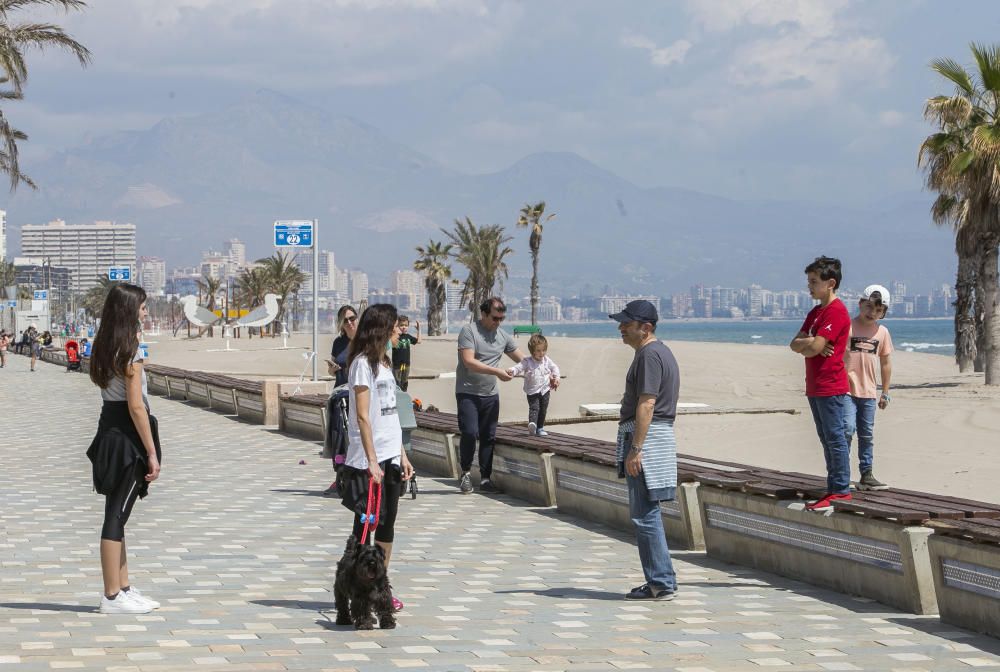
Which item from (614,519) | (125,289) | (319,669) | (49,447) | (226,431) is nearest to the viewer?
(319,669)

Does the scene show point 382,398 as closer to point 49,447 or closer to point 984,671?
point 984,671

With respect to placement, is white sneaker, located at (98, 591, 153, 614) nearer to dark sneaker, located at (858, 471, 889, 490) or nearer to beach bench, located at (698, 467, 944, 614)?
beach bench, located at (698, 467, 944, 614)

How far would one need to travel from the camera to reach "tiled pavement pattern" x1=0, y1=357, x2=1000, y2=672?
6266mm

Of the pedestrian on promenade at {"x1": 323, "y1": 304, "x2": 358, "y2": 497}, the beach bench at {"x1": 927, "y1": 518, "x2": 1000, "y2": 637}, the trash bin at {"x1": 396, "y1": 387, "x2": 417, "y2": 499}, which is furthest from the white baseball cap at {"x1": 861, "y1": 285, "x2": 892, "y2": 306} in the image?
the pedestrian on promenade at {"x1": 323, "y1": 304, "x2": 358, "y2": 497}

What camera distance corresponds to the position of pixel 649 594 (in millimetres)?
7840

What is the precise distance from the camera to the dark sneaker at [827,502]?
7972 millimetres

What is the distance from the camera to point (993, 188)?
27938 mm

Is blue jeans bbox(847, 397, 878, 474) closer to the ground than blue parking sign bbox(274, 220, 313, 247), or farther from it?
closer to the ground

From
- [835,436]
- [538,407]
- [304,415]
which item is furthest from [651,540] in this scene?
[304,415]

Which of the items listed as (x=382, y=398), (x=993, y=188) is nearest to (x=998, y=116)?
(x=993, y=188)

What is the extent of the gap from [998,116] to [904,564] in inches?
890

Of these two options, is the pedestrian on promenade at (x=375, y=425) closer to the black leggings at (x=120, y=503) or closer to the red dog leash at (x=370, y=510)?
the red dog leash at (x=370, y=510)

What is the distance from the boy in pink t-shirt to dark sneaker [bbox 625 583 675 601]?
2729 millimetres

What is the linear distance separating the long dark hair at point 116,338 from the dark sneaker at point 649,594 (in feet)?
10.2
